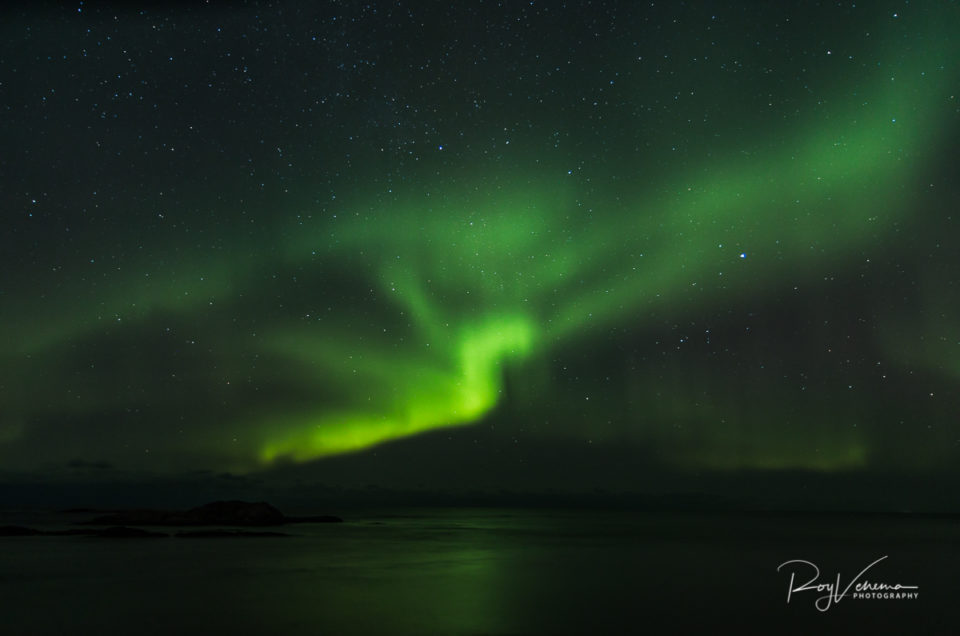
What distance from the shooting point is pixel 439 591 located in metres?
24.0

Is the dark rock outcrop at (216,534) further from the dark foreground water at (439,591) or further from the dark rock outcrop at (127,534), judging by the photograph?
the dark foreground water at (439,591)

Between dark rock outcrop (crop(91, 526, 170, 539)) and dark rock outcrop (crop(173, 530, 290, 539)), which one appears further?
dark rock outcrop (crop(173, 530, 290, 539))

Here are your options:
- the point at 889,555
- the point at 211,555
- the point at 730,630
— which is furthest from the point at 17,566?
the point at 889,555

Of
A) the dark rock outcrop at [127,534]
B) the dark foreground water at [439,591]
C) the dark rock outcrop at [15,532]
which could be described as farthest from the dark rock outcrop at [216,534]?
the dark rock outcrop at [15,532]

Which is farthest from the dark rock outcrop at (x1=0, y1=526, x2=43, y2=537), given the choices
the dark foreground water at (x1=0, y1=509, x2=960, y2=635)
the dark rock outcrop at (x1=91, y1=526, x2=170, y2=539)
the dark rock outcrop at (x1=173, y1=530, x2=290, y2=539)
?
the dark rock outcrop at (x1=173, y1=530, x2=290, y2=539)

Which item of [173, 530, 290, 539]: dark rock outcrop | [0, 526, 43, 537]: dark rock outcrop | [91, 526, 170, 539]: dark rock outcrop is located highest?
[0, 526, 43, 537]: dark rock outcrop

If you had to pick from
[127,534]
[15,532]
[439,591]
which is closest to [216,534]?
[127,534]

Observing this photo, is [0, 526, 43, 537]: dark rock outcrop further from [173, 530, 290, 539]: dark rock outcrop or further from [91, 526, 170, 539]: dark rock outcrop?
[173, 530, 290, 539]: dark rock outcrop

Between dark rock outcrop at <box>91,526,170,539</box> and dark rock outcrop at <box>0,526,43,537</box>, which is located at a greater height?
dark rock outcrop at <box>0,526,43,537</box>

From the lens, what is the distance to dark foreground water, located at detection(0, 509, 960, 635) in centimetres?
1809

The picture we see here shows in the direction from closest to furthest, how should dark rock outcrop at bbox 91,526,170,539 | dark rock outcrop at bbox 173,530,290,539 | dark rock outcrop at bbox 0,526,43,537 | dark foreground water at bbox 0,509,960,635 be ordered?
1. dark foreground water at bbox 0,509,960,635
2. dark rock outcrop at bbox 91,526,170,539
3. dark rock outcrop at bbox 173,530,290,539
4. dark rock outcrop at bbox 0,526,43,537

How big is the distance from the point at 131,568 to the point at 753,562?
2969 centimetres

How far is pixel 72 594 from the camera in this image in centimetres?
2348

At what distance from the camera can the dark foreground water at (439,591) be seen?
18.1 metres
